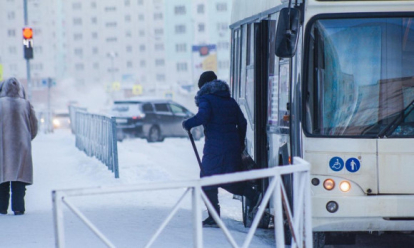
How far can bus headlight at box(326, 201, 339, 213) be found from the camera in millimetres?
7391

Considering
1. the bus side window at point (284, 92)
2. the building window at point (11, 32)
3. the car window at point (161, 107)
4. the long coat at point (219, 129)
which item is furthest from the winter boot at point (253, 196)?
the building window at point (11, 32)

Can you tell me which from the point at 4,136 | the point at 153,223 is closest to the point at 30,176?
the point at 4,136

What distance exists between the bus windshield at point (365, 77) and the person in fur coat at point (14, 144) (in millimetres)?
3885

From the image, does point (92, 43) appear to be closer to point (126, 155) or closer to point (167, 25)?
point (167, 25)

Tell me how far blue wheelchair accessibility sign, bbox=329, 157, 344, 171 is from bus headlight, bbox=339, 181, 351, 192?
13cm

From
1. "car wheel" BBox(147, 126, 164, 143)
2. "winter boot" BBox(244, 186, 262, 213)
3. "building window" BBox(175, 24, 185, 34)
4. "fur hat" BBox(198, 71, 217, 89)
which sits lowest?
"car wheel" BBox(147, 126, 164, 143)

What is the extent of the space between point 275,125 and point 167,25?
116 meters

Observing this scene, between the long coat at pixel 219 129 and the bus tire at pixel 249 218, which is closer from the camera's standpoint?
the long coat at pixel 219 129

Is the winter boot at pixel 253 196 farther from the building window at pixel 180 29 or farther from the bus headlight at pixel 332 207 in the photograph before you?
the building window at pixel 180 29

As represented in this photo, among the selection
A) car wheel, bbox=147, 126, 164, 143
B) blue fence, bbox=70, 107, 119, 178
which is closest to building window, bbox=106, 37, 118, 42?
car wheel, bbox=147, 126, 164, 143

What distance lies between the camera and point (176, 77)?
123062mm

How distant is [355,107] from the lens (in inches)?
296

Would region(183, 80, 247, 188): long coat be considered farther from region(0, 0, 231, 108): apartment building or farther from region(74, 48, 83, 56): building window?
region(74, 48, 83, 56): building window

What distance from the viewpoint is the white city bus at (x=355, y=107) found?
741 centimetres
